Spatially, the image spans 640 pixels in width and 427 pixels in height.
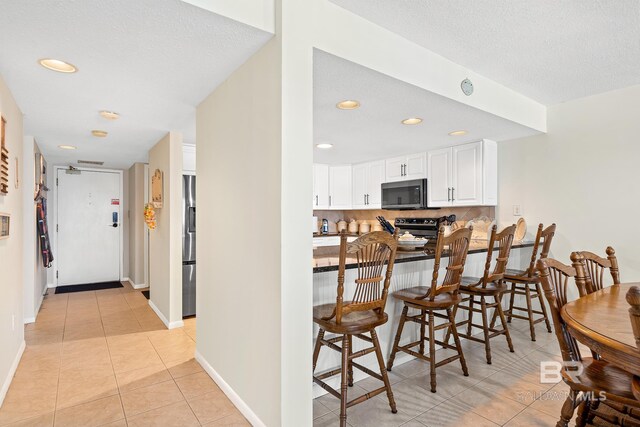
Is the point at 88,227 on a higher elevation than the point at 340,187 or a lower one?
lower

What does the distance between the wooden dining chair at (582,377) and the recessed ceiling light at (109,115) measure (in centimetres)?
332

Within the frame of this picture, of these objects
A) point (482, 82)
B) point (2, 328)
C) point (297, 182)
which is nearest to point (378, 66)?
point (297, 182)

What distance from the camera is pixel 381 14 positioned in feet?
6.52

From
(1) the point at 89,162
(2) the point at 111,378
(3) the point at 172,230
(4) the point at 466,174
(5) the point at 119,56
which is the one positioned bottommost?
(2) the point at 111,378

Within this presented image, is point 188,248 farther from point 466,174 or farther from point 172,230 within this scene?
point 466,174

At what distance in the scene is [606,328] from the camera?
1.27 m

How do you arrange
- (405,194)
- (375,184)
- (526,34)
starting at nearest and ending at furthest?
1. (526,34)
2. (405,194)
3. (375,184)

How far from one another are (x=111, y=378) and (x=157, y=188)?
2.16m

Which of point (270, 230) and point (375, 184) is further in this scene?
point (375, 184)

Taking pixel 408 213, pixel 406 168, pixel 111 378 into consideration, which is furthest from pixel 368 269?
pixel 408 213

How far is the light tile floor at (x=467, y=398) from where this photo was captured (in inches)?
79.4

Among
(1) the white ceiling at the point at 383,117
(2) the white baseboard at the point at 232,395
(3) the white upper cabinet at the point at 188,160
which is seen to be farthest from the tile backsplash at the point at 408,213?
(2) the white baseboard at the point at 232,395

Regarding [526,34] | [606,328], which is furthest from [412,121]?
[606,328]

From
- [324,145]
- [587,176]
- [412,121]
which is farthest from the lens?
[324,145]
